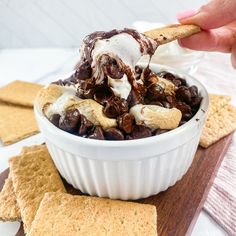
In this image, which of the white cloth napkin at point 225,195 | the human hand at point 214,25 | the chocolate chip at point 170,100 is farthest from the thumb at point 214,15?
the white cloth napkin at point 225,195

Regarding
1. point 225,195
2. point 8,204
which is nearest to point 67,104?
point 8,204

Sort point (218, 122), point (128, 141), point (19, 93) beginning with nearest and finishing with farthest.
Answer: point (128, 141) < point (218, 122) < point (19, 93)

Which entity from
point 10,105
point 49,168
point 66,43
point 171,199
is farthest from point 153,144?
point 66,43

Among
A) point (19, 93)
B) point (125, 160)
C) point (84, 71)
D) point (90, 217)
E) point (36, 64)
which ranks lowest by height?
point (36, 64)

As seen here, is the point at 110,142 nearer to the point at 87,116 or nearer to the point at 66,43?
the point at 87,116

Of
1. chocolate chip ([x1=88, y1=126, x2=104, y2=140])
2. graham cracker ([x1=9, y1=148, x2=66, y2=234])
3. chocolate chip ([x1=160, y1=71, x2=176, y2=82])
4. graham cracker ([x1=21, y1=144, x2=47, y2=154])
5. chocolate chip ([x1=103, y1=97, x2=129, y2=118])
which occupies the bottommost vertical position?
graham cracker ([x1=21, y1=144, x2=47, y2=154])

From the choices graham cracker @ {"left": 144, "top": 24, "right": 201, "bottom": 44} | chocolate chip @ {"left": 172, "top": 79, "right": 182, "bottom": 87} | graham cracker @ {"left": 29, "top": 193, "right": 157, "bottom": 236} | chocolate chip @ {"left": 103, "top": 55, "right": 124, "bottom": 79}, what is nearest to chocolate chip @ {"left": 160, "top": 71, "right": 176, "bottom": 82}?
chocolate chip @ {"left": 172, "top": 79, "right": 182, "bottom": 87}

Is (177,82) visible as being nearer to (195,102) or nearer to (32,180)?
(195,102)

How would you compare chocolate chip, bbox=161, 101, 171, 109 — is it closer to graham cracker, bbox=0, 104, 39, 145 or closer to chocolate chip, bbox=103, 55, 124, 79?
chocolate chip, bbox=103, 55, 124, 79
